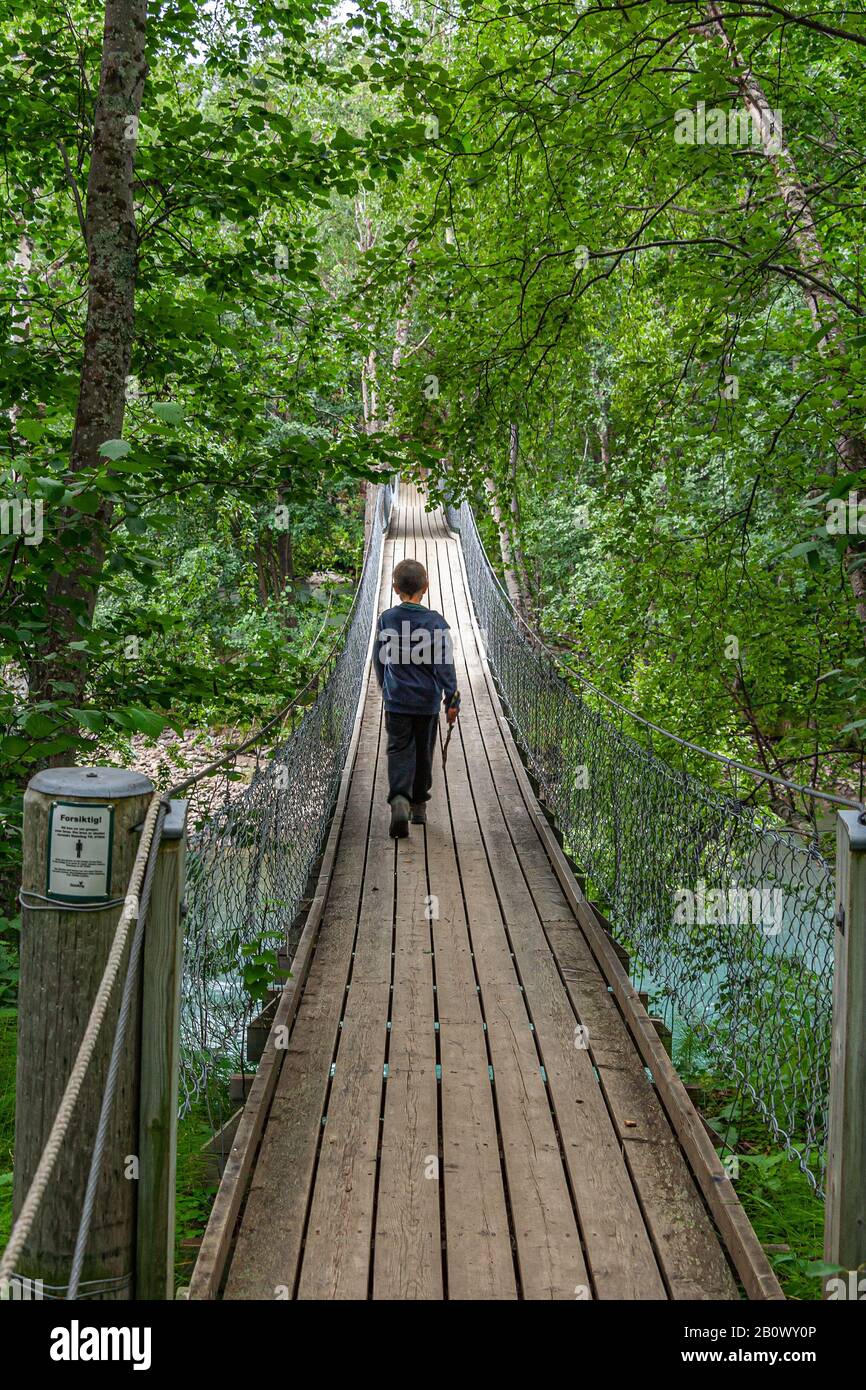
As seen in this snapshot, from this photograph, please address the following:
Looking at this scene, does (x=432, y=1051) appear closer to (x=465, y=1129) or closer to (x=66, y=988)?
(x=465, y=1129)

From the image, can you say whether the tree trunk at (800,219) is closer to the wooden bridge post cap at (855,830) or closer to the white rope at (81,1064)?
the wooden bridge post cap at (855,830)

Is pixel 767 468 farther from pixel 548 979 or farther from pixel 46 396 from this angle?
pixel 46 396

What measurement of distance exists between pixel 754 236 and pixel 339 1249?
13.8 feet

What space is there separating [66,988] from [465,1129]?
53.5 inches

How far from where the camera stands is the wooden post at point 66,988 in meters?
1.41

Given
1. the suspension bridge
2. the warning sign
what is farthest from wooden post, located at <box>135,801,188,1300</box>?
the warning sign

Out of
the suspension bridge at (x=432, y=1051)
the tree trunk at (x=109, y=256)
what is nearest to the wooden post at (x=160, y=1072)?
the suspension bridge at (x=432, y=1051)

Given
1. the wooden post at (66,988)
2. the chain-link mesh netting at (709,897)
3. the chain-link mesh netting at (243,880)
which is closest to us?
the wooden post at (66,988)

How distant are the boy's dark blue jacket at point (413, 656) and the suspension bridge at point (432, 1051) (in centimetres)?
40

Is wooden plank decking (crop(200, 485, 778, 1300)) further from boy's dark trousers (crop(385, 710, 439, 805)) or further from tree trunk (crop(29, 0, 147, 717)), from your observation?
tree trunk (crop(29, 0, 147, 717))

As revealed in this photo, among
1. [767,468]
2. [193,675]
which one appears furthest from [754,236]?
[193,675]

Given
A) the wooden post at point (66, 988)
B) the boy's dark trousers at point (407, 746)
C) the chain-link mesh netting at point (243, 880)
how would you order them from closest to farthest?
the wooden post at point (66, 988) → the chain-link mesh netting at point (243, 880) → the boy's dark trousers at point (407, 746)

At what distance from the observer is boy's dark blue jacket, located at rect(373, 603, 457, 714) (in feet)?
15.4

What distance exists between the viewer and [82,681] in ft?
11.1
